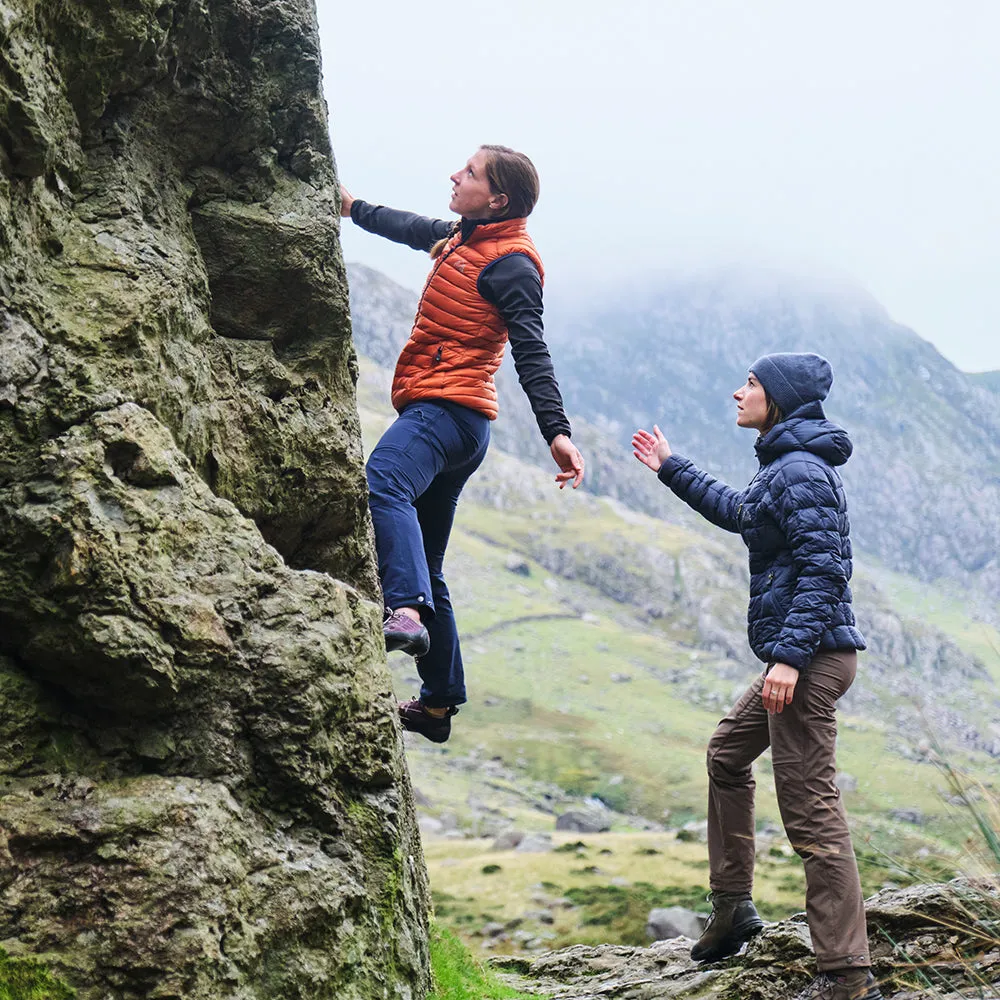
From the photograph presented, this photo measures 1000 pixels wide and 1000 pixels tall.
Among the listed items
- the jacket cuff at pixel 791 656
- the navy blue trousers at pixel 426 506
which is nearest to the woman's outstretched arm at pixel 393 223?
the navy blue trousers at pixel 426 506

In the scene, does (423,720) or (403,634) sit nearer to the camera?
(403,634)

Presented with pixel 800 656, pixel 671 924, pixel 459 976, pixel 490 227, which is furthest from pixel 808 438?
pixel 671 924

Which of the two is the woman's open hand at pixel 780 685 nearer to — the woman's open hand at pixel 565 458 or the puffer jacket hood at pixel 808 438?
the puffer jacket hood at pixel 808 438

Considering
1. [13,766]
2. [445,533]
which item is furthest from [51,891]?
[445,533]

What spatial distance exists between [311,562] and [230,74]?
136 inches

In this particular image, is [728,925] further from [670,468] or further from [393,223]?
[393,223]

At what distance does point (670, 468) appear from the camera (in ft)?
27.6

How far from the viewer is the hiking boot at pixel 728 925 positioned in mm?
8102

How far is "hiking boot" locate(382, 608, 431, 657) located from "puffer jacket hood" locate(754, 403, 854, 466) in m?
2.91

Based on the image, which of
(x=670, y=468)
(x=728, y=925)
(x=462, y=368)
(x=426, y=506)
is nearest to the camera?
(x=462, y=368)

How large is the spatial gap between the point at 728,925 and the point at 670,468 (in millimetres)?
3841

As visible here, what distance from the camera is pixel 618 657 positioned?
18650 cm

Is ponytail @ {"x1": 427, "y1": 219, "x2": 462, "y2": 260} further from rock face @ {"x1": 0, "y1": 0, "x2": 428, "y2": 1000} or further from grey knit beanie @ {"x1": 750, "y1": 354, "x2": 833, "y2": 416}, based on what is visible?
grey knit beanie @ {"x1": 750, "y1": 354, "x2": 833, "y2": 416}

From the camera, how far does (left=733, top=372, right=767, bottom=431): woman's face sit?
25.4ft
